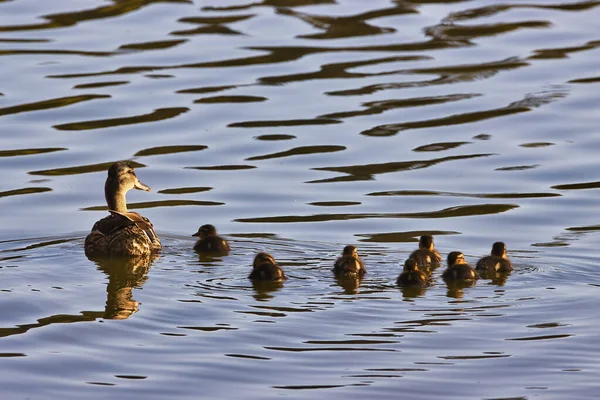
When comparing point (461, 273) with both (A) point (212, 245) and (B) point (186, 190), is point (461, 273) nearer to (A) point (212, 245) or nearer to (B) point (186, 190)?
(A) point (212, 245)

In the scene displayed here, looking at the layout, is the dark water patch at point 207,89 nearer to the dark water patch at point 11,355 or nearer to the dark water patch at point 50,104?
the dark water patch at point 50,104

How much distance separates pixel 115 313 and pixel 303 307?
1.15m

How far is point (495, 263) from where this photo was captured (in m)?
9.81

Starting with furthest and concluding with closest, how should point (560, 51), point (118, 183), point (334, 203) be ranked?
point (560, 51) < point (334, 203) < point (118, 183)

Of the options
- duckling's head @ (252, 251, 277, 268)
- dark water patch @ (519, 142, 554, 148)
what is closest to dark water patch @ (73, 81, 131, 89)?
dark water patch @ (519, 142, 554, 148)

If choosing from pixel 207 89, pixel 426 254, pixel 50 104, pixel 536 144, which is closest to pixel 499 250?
pixel 426 254

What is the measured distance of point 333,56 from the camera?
58.6ft

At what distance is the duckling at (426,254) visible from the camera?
9.94m

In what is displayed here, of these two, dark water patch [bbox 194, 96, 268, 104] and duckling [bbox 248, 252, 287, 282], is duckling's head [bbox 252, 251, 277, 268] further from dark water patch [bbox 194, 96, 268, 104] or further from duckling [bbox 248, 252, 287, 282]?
dark water patch [bbox 194, 96, 268, 104]

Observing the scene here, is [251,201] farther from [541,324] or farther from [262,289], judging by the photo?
[541,324]

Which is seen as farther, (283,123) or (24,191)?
(283,123)

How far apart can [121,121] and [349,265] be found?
6052 millimetres

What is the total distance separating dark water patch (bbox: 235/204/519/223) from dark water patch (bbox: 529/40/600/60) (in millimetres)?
5969

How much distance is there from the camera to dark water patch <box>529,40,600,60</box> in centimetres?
1788
